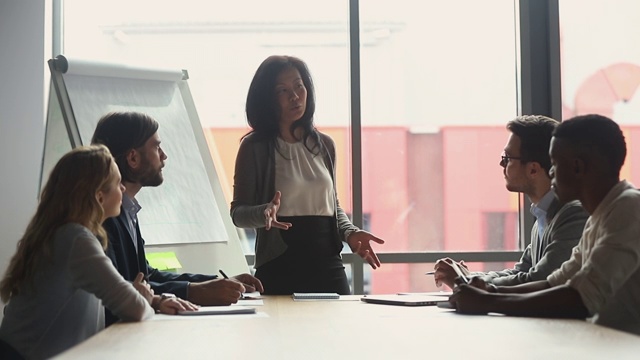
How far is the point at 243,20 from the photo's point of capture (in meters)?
4.77

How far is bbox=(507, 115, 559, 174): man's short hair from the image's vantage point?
117 inches

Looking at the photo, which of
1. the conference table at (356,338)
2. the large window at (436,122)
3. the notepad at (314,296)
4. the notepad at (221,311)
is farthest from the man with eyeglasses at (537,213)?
the large window at (436,122)

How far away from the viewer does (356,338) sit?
71.7 inches

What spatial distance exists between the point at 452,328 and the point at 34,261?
1.05m

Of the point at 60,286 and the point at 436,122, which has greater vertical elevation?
the point at 436,122

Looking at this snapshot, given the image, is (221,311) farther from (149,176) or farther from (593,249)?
(593,249)

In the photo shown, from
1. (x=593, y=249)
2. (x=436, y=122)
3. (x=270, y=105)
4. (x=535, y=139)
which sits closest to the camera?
(x=593, y=249)

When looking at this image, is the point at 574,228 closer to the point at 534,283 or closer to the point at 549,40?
the point at 534,283

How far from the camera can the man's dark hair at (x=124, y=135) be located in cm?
295

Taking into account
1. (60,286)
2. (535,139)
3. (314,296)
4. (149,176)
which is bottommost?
(314,296)

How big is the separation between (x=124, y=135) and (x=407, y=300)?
109cm

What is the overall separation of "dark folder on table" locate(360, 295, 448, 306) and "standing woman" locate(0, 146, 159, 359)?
2.56ft

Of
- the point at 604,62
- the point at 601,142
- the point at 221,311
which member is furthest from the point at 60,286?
the point at 604,62

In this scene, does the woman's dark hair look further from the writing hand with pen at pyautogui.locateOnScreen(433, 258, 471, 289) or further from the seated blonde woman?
the seated blonde woman
